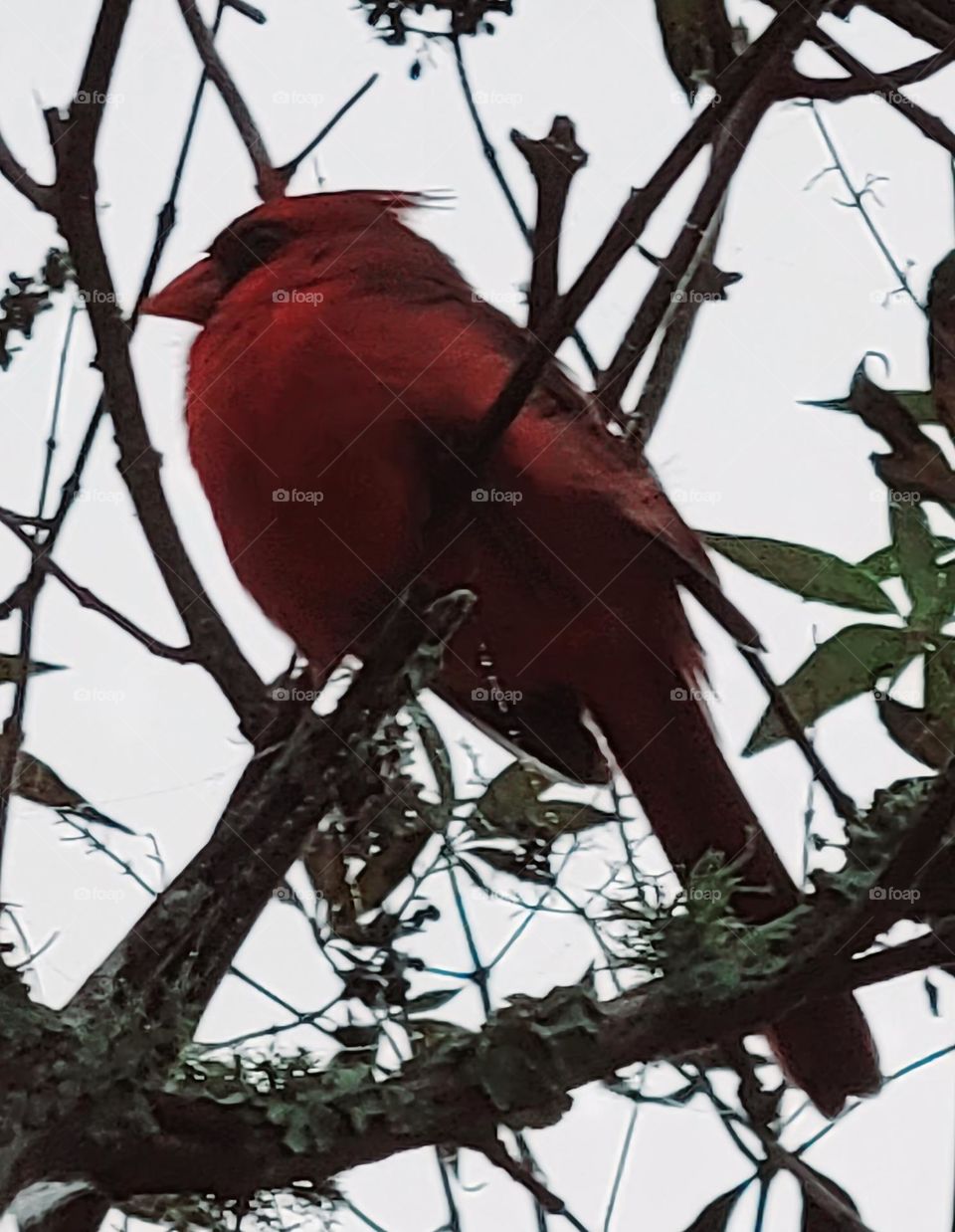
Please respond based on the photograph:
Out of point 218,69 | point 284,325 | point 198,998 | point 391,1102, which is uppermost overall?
point 218,69

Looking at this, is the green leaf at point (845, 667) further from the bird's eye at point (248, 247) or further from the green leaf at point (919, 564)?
the bird's eye at point (248, 247)

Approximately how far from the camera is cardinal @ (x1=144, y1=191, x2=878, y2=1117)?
1.94 meters

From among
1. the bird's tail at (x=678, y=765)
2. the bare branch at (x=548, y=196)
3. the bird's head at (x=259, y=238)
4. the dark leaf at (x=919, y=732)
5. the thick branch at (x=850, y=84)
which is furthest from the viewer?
the bird's head at (x=259, y=238)

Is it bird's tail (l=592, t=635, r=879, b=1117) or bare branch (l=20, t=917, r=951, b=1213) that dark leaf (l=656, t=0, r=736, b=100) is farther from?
bare branch (l=20, t=917, r=951, b=1213)

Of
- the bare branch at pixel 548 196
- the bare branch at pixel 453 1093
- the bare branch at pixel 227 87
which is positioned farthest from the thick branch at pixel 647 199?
the bare branch at pixel 227 87

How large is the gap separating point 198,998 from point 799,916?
1.75 feet

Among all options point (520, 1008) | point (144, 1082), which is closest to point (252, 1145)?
point (144, 1082)

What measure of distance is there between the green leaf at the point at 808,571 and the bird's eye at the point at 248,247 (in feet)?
3.27

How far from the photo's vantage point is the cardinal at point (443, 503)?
6.36 feet

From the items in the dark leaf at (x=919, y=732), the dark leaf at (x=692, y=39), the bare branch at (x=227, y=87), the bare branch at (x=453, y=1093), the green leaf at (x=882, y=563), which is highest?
the bare branch at (x=227, y=87)

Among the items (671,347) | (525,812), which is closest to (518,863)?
(525,812)

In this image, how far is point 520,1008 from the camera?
1.11 metres

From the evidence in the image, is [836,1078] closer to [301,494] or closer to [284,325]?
[301,494]

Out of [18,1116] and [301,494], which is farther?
[301,494]
